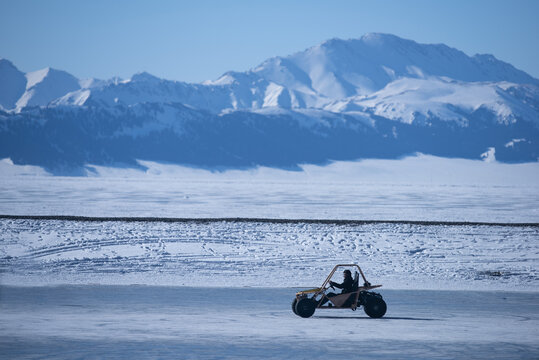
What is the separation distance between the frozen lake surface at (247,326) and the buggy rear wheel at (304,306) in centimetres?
15

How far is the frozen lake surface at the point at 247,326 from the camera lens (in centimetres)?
1008

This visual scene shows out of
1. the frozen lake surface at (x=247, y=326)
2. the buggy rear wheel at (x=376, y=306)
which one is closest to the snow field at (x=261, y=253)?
the frozen lake surface at (x=247, y=326)

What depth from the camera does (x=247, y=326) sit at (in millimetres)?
11820

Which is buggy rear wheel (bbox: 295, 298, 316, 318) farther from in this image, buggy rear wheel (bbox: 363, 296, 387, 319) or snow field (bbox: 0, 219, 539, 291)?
snow field (bbox: 0, 219, 539, 291)

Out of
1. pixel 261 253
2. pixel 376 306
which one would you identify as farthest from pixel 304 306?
pixel 261 253

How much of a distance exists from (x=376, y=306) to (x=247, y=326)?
229 cm

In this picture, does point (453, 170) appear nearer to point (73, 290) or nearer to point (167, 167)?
point (167, 167)

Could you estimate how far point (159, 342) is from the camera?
1056cm

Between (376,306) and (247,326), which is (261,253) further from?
(247,326)

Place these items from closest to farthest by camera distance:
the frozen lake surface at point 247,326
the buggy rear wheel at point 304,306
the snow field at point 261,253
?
the frozen lake surface at point 247,326 < the buggy rear wheel at point 304,306 < the snow field at point 261,253

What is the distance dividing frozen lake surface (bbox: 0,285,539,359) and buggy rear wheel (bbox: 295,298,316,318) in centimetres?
15

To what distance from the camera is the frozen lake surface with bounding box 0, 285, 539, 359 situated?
10.1m

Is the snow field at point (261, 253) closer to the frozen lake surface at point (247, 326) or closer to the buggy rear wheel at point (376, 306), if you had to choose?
the frozen lake surface at point (247, 326)

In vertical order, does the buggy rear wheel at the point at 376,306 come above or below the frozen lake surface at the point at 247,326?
above
